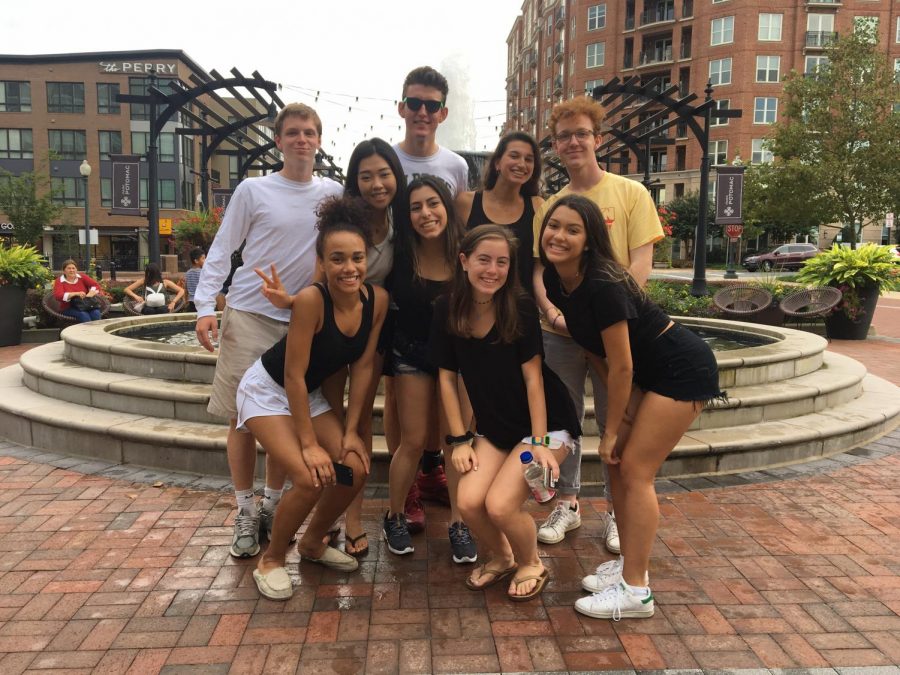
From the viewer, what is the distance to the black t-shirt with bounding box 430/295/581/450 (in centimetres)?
307

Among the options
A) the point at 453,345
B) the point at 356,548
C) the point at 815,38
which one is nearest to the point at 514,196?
the point at 453,345

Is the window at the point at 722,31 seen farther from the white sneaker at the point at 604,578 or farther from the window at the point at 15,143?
the white sneaker at the point at 604,578

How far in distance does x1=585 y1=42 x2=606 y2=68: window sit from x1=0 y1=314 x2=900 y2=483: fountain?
52552 mm

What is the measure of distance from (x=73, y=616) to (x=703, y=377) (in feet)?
9.43

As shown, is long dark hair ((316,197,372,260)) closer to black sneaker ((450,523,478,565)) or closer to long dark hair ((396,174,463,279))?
long dark hair ((396,174,463,279))

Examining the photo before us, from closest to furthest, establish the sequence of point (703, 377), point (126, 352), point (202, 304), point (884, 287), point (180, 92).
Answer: point (703, 377) < point (202, 304) < point (126, 352) < point (884, 287) < point (180, 92)

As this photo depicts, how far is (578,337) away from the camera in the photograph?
3008mm

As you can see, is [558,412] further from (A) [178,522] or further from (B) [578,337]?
(A) [178,522]

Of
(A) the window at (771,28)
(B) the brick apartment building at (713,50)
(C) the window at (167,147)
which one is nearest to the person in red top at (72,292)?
(B) the brick apartment building at (713,50)

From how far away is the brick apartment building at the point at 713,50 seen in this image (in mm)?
46375

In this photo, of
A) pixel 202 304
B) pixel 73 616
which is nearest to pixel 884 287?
pixel 202 304

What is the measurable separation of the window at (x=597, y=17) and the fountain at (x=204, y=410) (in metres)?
53.6

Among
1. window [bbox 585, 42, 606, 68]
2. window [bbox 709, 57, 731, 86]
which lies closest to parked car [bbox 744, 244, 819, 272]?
window [bbox 709, 57, 731, 86]

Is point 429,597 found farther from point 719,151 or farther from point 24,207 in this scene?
point 719,151
